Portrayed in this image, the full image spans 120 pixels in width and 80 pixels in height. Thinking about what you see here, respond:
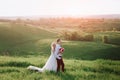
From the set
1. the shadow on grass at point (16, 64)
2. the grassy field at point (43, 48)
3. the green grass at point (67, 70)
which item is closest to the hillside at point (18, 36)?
the grassy field at point (43, 48)

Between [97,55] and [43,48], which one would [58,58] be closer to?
[43,48]

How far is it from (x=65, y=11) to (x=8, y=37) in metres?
2.48

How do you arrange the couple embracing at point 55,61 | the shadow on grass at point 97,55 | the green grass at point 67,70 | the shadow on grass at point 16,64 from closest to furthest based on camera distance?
the green grass at point 67,70 < the couple embracing at point 55,61 < the shadow on grass at point 16,64 < the shadow on grass at point 97,55

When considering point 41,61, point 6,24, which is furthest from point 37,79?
point 6,24

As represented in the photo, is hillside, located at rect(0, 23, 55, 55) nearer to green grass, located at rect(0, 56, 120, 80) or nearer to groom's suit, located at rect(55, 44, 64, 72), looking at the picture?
Answer: green grass, located at rect(0, 56, 120, 80)

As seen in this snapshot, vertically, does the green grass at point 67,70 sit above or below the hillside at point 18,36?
below

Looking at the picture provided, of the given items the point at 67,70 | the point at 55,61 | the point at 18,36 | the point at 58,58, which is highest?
the point at 18,36

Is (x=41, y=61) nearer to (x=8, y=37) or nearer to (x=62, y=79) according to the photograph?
(x=8, y=37)

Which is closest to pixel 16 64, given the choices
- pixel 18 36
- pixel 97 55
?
pixel 18 36

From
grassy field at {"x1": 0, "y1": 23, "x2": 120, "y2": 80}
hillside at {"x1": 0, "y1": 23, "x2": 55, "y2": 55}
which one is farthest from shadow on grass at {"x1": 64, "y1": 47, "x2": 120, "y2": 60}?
hillside at {"x1": 0, "y1": 23, "x2": 55, "y2": 55}

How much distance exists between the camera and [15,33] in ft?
37.0

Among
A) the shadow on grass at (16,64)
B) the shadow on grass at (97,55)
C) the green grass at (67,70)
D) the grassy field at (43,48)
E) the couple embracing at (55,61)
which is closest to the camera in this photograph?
the green grass at (67,70)

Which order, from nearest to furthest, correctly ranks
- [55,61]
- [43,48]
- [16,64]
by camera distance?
[55,61], [16,64], [43,48]

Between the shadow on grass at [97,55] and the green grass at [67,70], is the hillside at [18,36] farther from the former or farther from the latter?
the shadow on grass at [97,55]
